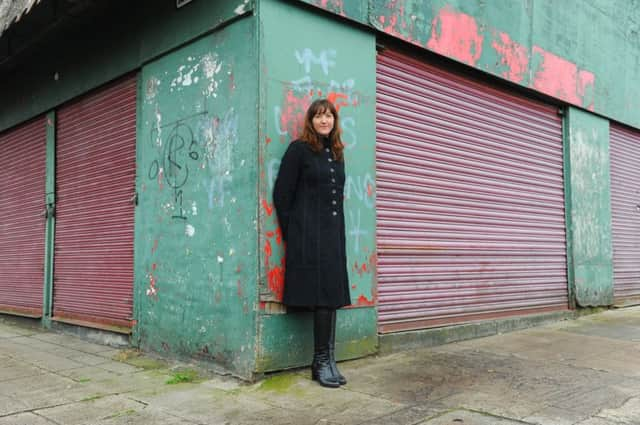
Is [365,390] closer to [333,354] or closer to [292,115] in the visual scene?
[333,354]

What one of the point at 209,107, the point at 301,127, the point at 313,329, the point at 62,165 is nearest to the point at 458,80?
the point at 301,127

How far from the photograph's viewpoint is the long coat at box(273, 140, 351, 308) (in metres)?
4.35

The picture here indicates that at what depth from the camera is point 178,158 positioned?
5.35 meters

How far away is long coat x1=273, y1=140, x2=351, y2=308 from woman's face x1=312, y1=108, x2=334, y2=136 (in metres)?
0.14

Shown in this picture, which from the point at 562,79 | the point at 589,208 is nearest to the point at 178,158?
the point at 562,79

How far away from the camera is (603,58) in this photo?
8.68 metres

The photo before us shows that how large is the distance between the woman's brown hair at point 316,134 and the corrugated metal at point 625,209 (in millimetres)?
6099

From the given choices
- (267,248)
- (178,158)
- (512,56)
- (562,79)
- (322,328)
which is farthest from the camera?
(562,79)

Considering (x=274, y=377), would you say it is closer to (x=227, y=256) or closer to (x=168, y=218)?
(x=227, y=256)

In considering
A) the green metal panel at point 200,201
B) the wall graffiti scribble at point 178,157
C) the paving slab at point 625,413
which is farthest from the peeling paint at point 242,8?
the paving slab at point 625,413

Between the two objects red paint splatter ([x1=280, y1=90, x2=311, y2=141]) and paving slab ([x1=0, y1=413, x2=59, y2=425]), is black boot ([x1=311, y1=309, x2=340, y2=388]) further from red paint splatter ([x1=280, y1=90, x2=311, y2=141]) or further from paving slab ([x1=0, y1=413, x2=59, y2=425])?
paving slab ([x1=0, y1=413, x2=59, y2=425])

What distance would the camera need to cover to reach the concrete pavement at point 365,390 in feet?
11.8

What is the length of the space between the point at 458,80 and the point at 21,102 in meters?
6.05

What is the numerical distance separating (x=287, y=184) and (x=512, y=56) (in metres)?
3.97
